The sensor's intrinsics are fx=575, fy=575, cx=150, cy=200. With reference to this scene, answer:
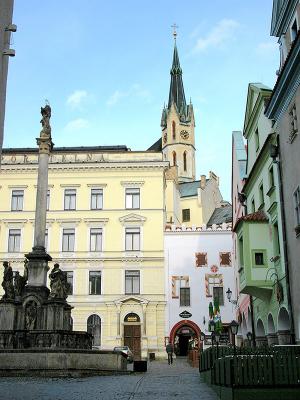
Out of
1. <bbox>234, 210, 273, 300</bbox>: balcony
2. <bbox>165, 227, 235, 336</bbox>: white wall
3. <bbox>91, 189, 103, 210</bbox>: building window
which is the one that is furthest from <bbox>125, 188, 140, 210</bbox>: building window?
<bbox>234, 210, 273, 300</bbox>: balcony

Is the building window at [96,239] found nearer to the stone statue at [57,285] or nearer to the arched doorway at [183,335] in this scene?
the arched doorway at [183,335]

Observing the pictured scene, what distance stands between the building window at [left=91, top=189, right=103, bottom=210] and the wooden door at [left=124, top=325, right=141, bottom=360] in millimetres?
11233

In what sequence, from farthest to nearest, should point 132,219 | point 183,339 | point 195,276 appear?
point 183,339, point 132,219, point 195,276

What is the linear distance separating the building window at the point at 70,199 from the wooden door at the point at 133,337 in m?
12.1

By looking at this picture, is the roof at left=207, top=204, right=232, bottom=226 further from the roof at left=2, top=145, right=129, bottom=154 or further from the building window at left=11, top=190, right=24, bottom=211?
the building window at left=11, top=190, right=24, bottom=211

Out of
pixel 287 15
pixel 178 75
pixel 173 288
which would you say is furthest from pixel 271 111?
pixel 178 75

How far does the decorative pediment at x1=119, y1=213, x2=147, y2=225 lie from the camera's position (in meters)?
52.2

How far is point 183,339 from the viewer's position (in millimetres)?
55281

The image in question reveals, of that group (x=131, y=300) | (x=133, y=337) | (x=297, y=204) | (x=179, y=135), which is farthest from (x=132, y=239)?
(x=179, y=135)

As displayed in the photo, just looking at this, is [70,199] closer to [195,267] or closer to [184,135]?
[195,267]

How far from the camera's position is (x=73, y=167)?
53.7 m

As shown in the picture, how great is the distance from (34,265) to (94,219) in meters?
25.2

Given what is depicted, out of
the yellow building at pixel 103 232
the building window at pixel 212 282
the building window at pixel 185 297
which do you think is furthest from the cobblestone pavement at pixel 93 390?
the building window at pixel 212 282

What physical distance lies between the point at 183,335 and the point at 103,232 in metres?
12.9
